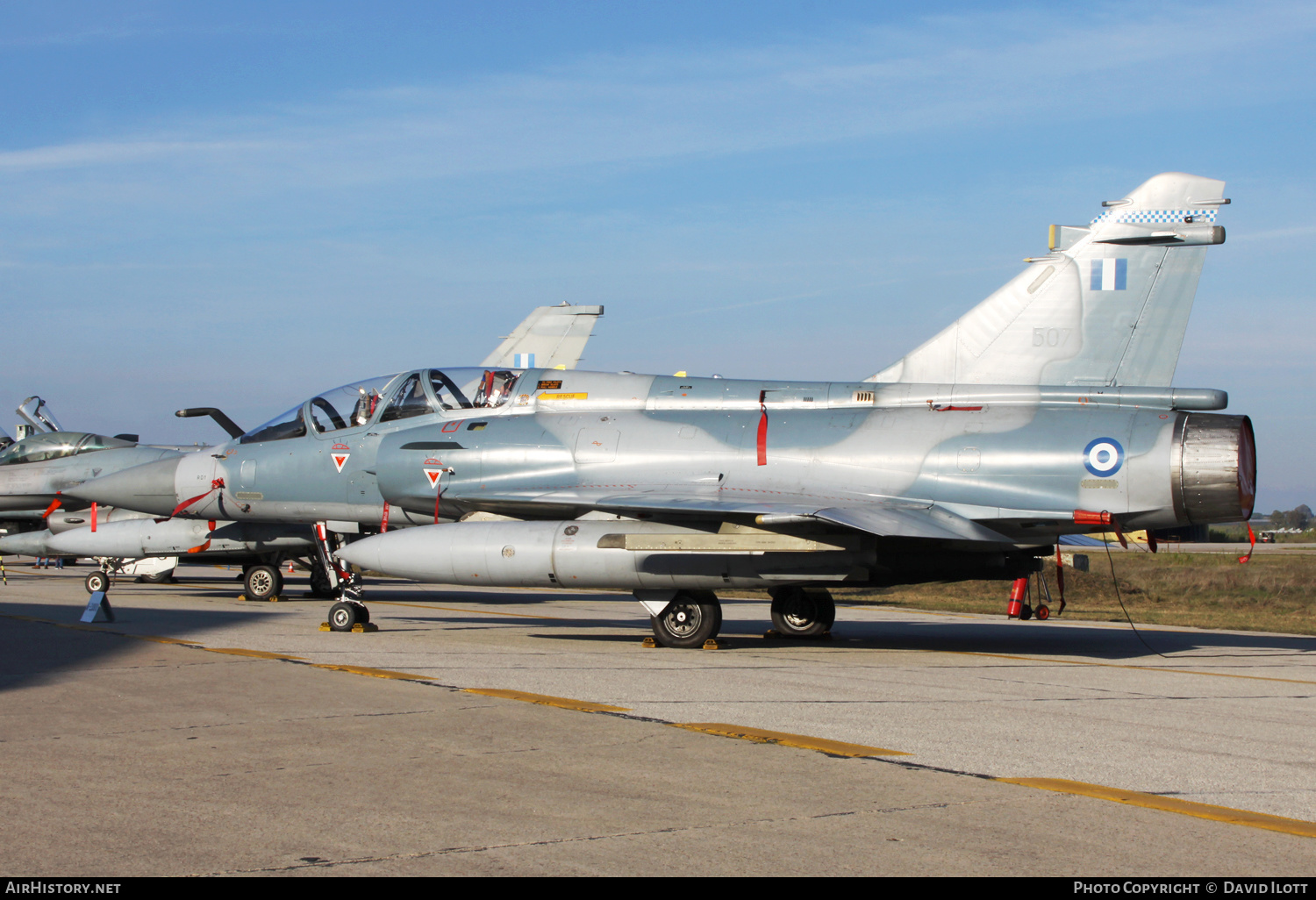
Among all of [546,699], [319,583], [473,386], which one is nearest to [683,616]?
[473,386]

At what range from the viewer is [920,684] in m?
9.93

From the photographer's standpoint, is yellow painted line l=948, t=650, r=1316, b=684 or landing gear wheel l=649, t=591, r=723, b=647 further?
landing gear wheel l=649, t=591, r=723, b=647

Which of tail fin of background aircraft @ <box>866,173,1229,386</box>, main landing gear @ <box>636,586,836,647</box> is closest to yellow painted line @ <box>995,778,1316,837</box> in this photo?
main landing gear @ <box>636,586,836,647</box>

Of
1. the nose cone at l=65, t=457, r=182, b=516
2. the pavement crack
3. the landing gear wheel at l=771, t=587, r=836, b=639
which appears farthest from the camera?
the nose cone at l=65, t=457, r=182, b=516

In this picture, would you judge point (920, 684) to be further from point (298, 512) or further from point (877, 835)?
point (298, 512)

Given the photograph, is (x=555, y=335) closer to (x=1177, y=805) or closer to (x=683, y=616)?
(x=683, y=616)

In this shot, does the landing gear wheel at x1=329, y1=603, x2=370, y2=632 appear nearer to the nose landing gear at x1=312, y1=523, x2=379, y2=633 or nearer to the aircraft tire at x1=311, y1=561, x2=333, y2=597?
the nose landing gear at x1=312, y1=523, x2=379, y2=633

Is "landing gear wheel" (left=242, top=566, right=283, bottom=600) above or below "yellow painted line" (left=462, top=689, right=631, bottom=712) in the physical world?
below

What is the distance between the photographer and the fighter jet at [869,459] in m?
11.7

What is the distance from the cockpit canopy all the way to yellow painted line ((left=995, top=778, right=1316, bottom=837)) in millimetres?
26089

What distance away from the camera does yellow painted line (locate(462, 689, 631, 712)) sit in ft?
27.0

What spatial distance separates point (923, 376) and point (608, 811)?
30.9ft

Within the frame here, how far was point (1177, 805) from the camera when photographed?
17.8 feet

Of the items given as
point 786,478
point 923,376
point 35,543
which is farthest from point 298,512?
point 35,543
